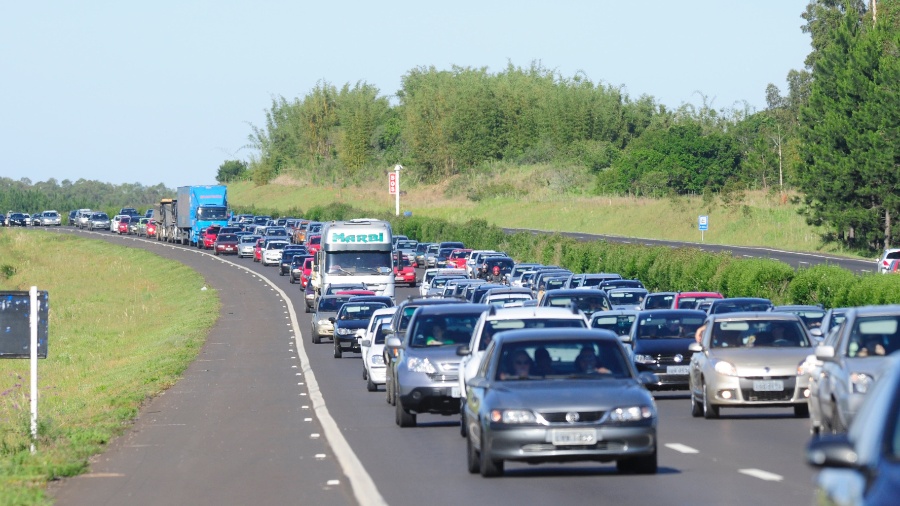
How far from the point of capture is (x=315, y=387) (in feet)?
103

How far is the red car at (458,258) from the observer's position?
75.7 metres

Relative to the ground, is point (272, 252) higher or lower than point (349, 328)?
higher

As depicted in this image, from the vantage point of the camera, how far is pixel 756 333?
74.9ft

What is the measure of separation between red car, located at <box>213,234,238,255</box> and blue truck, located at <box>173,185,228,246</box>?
290 cm

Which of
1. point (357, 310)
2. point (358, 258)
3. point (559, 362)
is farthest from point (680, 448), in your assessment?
point (358, 258)

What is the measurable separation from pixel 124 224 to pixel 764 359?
124223 millimetres

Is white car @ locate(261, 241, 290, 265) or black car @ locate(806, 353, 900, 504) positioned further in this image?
white car @ locate(261, 241, 290, 265)

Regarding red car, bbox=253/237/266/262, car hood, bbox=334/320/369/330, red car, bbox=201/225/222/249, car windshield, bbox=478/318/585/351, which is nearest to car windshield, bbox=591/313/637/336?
car hood, bbox=334/320/369/330

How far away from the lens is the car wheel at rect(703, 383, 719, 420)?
21953mm

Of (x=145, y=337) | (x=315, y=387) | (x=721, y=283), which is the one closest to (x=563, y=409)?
(x=315, y=387)

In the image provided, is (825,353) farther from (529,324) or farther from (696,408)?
(696,408)

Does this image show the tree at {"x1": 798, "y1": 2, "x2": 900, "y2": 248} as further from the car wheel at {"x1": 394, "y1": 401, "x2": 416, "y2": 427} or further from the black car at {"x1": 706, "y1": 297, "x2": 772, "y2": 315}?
the car wheel at {"x1": 394, "y1": 401, "x2": 416, "y2": 427}

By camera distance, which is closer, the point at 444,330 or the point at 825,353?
the point at 825,353

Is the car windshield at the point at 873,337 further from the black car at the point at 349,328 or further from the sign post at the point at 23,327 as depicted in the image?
the black car at the point at 349,328
